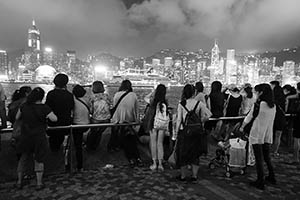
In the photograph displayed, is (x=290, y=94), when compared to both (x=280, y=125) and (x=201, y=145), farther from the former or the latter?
(x=201, y=145)

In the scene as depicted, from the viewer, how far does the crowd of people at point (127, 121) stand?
3371 millimetres

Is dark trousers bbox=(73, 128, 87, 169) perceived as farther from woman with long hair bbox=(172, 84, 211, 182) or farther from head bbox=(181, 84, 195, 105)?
head bbox=(181, 84, 195, 105)

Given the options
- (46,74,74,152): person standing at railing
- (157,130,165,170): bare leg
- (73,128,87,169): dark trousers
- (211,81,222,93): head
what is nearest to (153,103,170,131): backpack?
(157,130,165,170): bare leg

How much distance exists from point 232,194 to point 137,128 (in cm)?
248

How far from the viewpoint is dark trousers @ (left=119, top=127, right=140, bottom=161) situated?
4586 millimetres

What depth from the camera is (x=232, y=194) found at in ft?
11.0

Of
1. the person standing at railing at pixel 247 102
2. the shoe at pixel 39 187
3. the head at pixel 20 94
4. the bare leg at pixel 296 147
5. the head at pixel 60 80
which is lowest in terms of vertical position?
the shoe at pixel 39 187

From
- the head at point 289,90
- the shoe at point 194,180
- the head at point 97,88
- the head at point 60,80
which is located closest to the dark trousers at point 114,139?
the head at point 97,88

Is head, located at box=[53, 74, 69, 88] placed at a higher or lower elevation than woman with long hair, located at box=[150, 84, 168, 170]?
higher

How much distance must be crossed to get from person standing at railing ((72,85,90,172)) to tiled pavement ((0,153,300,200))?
372 millimetres

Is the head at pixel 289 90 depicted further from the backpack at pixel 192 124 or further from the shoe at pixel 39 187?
the shoe at pixel 39 187

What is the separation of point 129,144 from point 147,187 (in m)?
1.24

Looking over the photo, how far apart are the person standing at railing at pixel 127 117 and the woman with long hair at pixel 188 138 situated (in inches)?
42.4

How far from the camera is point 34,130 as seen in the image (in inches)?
130
